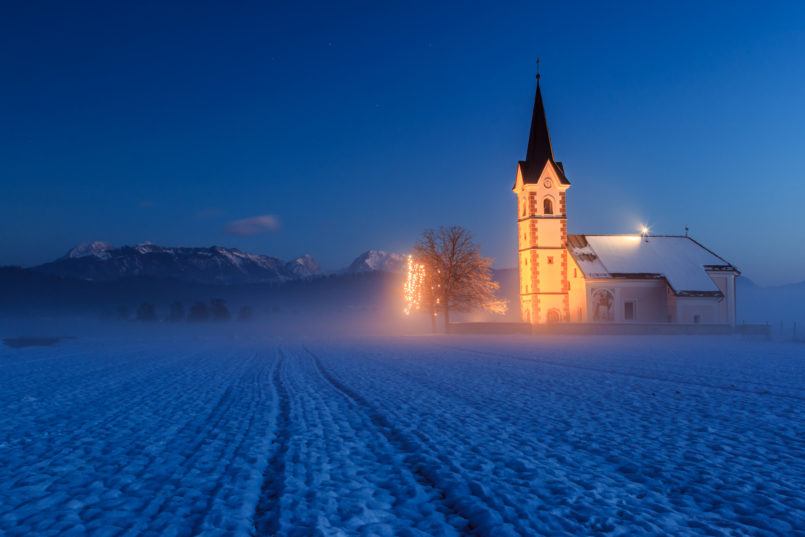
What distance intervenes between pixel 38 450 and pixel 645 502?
9733 millimetres

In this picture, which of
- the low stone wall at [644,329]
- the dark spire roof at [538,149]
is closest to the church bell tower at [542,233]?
the dark spire roof at [538,149]

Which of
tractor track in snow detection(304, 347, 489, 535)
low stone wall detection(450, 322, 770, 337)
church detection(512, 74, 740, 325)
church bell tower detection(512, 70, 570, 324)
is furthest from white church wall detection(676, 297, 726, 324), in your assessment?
tractor track in snow detection(304, 347, 489, 535)

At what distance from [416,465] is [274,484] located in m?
2.07

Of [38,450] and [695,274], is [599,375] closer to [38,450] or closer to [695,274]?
[38,450]

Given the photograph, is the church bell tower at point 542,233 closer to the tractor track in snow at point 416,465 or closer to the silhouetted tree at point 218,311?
the tractor track in snow at point 416,465

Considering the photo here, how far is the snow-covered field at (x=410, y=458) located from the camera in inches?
255

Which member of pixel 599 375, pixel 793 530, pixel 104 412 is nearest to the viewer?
pixel 793 530

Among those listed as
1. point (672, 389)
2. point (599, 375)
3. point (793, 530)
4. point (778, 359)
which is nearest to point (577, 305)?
point (778, 359)

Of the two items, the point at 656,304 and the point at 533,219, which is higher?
the point at 533,219

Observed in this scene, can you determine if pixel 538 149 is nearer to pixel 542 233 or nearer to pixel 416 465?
pixel 542 233

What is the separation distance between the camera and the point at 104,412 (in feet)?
46.9

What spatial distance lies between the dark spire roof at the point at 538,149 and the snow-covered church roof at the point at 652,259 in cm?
755

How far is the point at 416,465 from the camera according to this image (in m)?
8.64

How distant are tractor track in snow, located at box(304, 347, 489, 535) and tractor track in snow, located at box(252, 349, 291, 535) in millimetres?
1749
